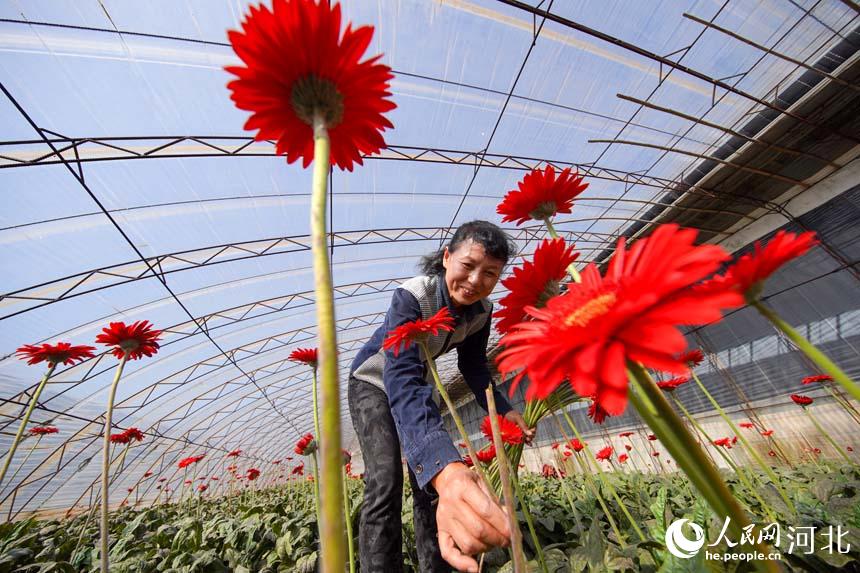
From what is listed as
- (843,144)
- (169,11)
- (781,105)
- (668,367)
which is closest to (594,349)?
(668,367)

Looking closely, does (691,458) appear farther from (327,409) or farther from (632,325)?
(327,409)

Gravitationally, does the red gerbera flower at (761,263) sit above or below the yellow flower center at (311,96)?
below

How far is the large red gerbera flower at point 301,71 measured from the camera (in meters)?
0.55

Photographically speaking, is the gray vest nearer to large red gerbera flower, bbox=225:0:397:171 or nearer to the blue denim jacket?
the blue denim jacket

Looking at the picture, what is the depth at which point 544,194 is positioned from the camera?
1218mm

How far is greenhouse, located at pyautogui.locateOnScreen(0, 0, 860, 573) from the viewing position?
55 centimetres

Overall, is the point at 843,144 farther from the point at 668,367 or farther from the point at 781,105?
the point at 668,367

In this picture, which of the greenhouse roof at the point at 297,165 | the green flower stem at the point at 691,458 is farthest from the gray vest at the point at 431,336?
the greenhouse roof at the point at 297,165

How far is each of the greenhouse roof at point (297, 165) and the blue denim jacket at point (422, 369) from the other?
386 centimetres

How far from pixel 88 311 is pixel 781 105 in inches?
470

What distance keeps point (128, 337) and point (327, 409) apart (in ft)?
6.09

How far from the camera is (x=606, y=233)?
846cm

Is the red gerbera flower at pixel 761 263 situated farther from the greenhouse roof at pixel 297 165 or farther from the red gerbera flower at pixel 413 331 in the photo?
the greenhouse roof at pixel 297 165

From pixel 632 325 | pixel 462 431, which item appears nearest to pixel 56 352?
pixel 462 431
